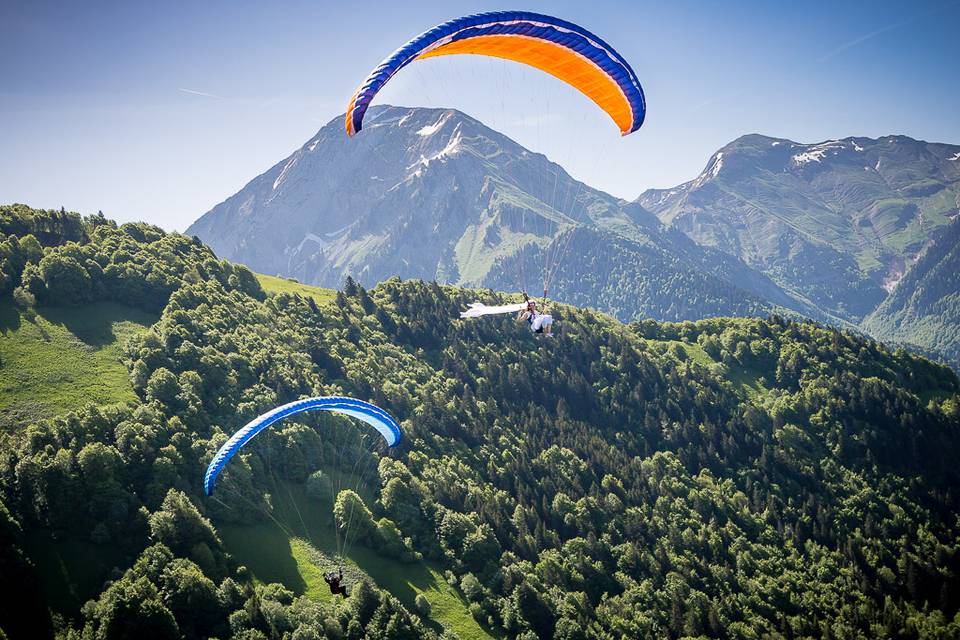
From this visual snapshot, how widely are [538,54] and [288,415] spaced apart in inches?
1039

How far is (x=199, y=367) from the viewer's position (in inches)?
2926

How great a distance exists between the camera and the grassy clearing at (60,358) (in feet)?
199

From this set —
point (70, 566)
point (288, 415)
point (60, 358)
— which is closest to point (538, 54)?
point (288, 415)

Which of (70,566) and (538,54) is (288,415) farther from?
(538,54)

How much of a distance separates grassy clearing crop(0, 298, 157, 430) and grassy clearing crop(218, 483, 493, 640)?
2061cm

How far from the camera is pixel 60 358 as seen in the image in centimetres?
6994

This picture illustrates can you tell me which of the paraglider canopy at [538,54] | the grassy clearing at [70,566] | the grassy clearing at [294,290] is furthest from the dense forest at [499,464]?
the paraglider canopy at [538,54]

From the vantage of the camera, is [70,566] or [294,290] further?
[294,290]

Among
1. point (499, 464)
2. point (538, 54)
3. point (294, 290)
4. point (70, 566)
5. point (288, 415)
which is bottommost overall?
point (70, 566)

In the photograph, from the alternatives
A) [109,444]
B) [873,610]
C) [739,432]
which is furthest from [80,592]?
[739,432]

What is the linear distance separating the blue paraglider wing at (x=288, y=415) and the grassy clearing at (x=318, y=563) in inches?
768

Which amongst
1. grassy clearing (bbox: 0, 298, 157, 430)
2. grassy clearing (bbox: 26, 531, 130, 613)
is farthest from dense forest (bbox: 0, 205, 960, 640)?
grassy clearing (bbox: 0, 298, 157, 430)

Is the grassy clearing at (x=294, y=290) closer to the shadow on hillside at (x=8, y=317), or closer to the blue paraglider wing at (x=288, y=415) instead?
the shadow on hillside at (x=8, y=317)

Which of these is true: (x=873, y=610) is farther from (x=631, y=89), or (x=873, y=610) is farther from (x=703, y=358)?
(x=631, y=89)
